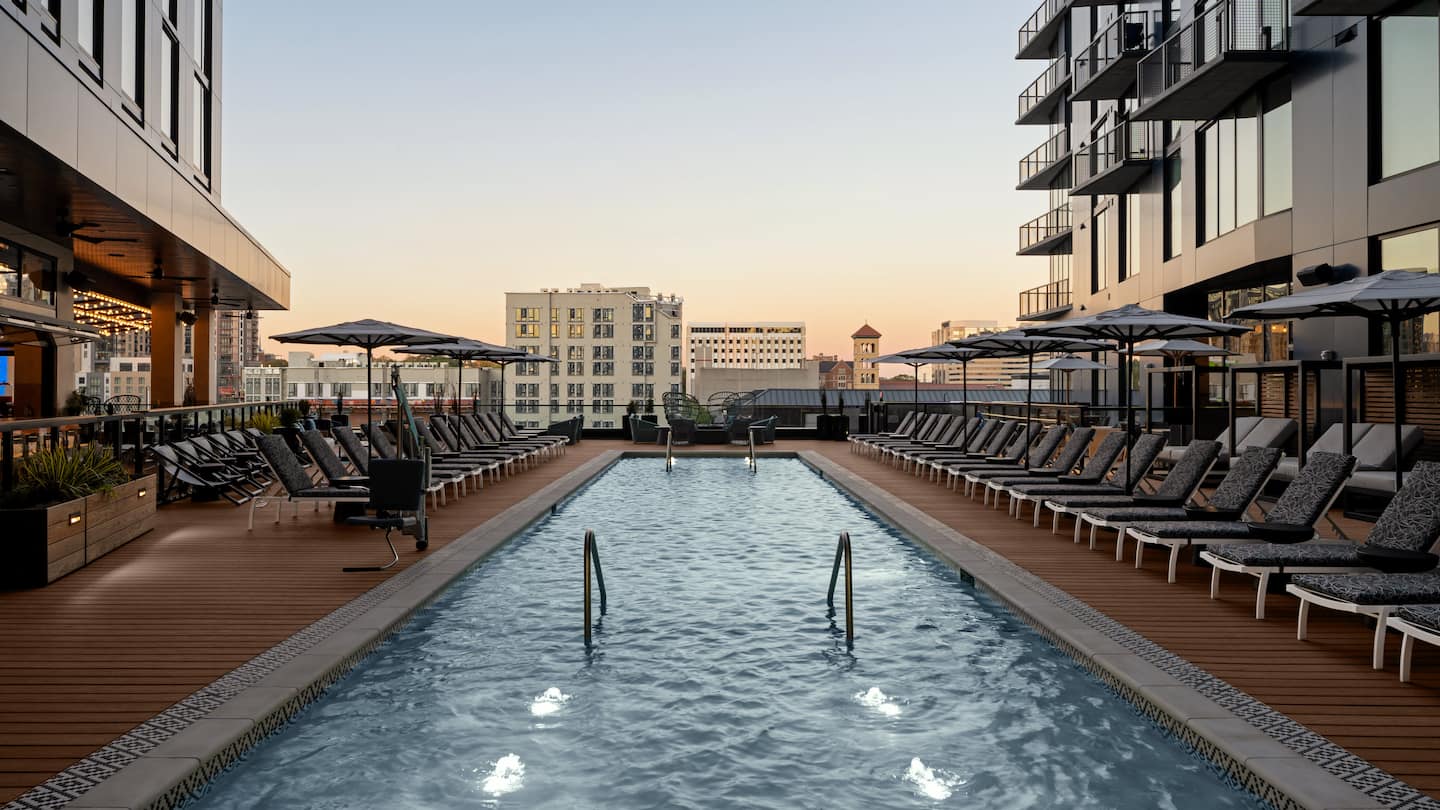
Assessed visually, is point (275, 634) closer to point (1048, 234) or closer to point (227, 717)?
point (227, 717)

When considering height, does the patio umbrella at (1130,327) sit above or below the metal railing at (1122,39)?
below

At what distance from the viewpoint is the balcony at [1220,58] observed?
1484 centimetres

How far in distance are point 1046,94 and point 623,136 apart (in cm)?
2017

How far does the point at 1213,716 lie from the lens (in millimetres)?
4016

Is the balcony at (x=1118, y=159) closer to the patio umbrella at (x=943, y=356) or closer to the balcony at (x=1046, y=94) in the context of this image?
the balcony at (x=1046, y=94)

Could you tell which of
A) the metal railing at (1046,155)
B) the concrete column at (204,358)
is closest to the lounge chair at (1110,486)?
the concrete column at (204,358)

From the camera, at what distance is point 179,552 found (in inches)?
321

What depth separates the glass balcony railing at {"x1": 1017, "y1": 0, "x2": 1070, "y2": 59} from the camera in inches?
1112

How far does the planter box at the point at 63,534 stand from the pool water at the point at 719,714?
9.63ft

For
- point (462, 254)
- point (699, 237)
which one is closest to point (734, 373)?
point (699, 237)

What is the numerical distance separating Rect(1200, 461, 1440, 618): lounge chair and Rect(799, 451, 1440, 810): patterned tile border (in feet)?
3.35

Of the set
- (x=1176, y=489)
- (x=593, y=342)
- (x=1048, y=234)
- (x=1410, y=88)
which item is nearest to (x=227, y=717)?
(x=1176, y=489)

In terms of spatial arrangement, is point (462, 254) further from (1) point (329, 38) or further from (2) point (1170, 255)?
(2) point (1170, 255)

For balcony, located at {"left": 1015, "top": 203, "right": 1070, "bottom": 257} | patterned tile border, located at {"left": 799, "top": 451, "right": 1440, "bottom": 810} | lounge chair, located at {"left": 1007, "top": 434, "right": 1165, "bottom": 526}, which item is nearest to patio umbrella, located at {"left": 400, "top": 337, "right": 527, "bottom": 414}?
lounge chair, located at {"left": 1007, "top": 434, "right": 1165, "bottom": 526}
